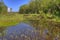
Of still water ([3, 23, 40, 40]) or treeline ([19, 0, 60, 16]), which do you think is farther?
treeline ([19, 0, 60, 16])

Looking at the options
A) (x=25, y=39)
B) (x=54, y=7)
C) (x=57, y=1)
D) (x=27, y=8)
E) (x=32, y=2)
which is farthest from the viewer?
(x=27, y=8)

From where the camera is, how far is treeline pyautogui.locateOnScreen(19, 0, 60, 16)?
3312cm

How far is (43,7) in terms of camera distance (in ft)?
152

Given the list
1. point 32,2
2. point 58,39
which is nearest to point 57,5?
point 58,39

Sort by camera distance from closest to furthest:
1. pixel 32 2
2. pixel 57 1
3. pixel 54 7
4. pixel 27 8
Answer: pixel 57 1 < pixel 54 7 < pixel 32 2 < pixel 27 8

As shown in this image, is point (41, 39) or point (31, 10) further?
point (31, 10)

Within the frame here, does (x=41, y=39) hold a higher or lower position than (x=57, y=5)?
lower

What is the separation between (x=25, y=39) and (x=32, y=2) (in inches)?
2200

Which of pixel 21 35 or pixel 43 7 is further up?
pixel 43 7

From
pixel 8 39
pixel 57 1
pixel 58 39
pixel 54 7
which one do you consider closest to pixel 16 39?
pixel 8 39

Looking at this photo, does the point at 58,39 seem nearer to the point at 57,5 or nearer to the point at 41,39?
the point at 41,39

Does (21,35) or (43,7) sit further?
(43,7)

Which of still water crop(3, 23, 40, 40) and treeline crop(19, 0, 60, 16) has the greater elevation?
treeline crop(19, 0, 60, 16)

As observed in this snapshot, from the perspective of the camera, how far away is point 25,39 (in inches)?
408
